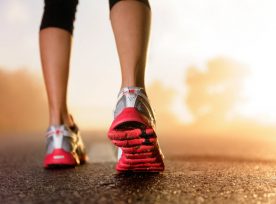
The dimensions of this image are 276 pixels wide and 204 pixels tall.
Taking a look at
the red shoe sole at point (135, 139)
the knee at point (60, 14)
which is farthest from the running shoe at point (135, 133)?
the knee at point (60, 14)

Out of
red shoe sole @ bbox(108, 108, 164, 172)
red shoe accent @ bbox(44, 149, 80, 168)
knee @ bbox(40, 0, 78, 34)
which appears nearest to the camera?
red shoe sole @ bbox(108, 108, 164, 172)

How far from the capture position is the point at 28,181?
5.77ft

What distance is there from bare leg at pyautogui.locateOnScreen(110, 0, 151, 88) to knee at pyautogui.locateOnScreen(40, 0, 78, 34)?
1.95 ft

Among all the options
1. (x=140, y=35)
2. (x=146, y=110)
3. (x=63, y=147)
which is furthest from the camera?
(x=63, y=147)

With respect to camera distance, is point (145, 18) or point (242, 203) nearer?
point (242, 203)

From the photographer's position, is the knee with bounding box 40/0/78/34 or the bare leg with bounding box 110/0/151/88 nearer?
the bare leg with bounding box 110/0/151/88

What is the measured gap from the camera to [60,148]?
2.33 m

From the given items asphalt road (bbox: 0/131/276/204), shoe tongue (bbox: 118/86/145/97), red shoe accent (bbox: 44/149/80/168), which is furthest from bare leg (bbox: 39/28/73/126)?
shoe tongue (bbox: 118/86/145/97)

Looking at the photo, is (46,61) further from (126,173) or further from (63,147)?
(126,173)

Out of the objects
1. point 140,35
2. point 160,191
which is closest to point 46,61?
point 140,35

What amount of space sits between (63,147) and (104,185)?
2.78 ft

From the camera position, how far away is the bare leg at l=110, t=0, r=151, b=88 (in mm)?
1823

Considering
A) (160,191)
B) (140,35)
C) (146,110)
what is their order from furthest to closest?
(140,35), (146,110), (160,191)

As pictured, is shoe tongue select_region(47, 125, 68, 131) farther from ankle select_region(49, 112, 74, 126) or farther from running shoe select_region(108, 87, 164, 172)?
running shoe select_region(108, 87, 164, 172)
